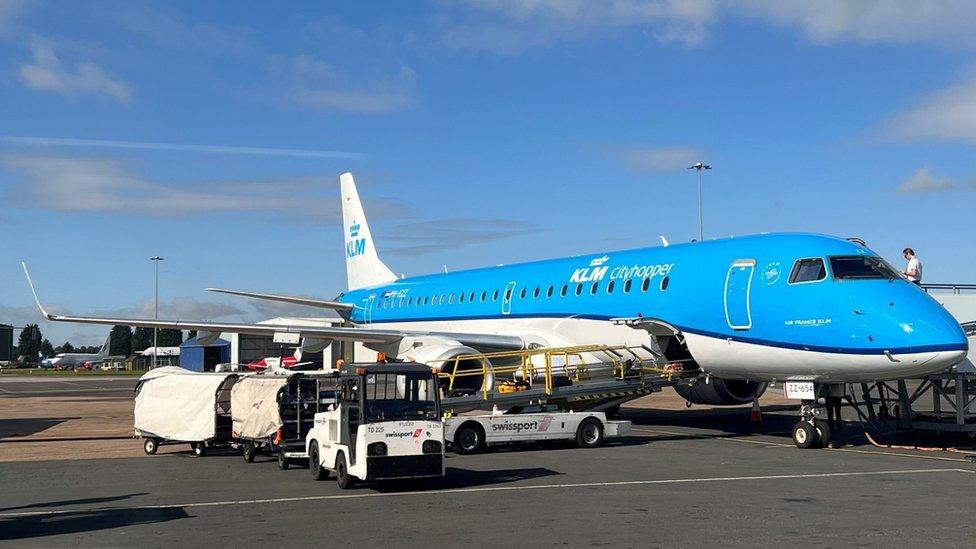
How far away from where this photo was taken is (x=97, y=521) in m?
11.8

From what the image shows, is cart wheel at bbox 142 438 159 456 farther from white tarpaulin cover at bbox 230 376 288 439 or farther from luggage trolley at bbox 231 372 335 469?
luggage trolley at bbox 231 372 335 469

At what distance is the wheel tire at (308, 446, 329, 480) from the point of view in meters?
15.8

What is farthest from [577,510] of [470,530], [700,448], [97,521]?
[700,448]

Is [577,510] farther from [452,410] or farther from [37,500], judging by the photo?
[452,410]

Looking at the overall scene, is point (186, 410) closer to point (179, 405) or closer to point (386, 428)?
point (179, 405)

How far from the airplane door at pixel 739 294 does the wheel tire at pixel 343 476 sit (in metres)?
9.30

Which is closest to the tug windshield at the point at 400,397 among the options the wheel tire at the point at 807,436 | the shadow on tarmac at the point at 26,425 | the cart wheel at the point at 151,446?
the cart wheel at the point at 151,446

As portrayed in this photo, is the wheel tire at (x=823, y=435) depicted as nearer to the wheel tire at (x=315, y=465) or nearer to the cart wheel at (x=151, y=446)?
the wheel tire at (x=315, y=465)

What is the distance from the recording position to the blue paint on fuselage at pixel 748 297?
708 inches

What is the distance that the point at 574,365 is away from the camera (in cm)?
2358

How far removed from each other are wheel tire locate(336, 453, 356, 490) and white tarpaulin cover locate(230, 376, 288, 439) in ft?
11.2

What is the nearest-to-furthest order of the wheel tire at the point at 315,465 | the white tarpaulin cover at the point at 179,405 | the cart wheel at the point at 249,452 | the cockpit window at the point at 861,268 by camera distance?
the wheel tire at the point at 315,465 → the cart wheel at the point at 249,452 → the cockpit window at the point at 861,268 → the white tarpaulin cover at the point at 179,405

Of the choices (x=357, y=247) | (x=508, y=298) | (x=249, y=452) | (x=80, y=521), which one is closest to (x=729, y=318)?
(x=508, y=298)

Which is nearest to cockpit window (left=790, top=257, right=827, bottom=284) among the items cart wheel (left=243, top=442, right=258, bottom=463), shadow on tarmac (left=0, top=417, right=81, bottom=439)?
cart wheel (left=243, top=442, right=258, bottom=463)
